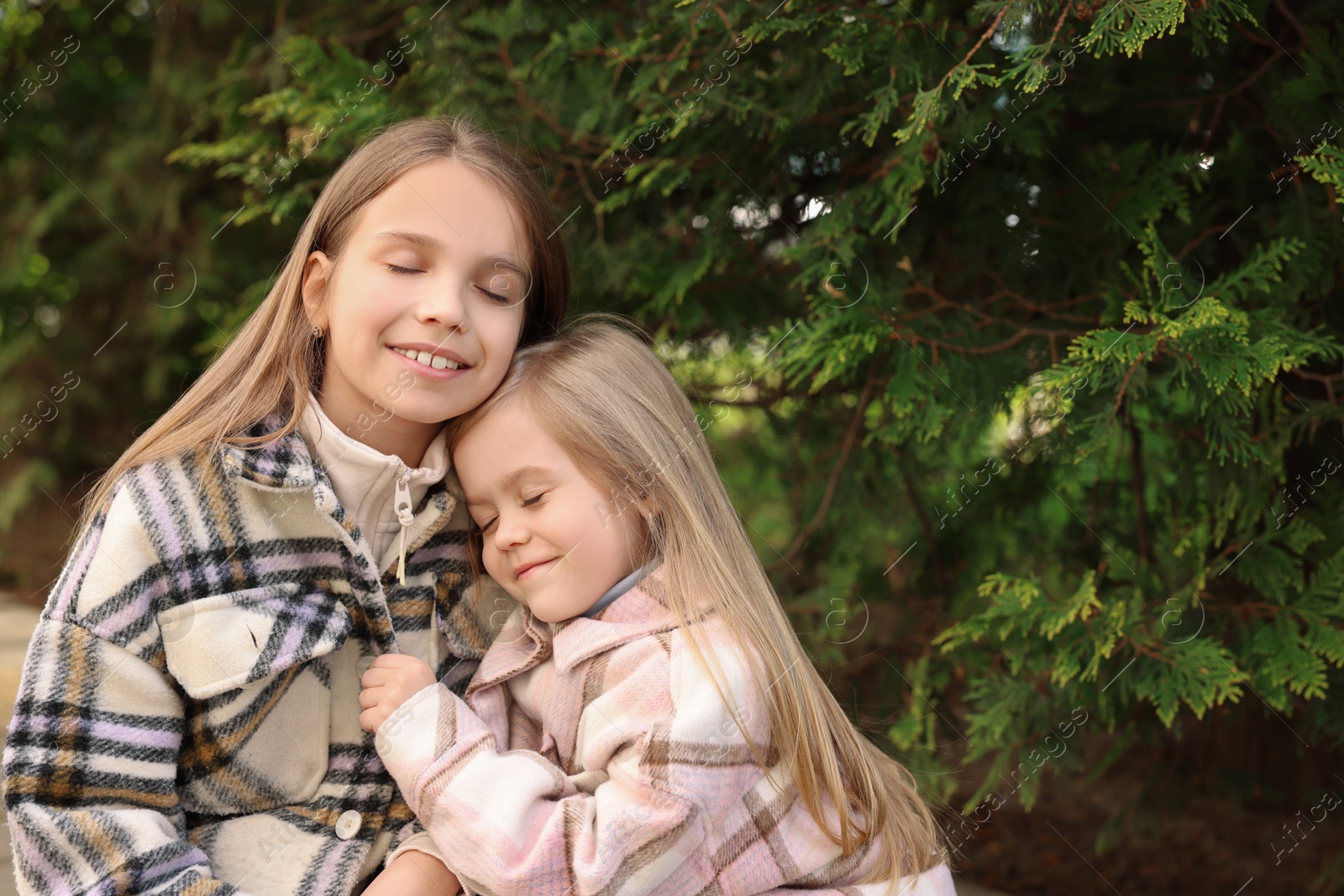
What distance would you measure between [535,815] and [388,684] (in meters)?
0.34

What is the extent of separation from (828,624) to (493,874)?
1491mm

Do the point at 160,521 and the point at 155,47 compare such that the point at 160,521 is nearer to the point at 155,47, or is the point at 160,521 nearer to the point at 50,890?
the point at 50,890

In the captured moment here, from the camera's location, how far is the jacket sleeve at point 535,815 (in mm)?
1646

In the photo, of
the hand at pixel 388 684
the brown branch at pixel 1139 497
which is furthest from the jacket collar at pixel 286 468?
the brown branch at pixel 1139 497

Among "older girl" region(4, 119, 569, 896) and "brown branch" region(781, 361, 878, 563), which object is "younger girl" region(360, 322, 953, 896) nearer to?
"older girl" region(4, 119, 569, 896)

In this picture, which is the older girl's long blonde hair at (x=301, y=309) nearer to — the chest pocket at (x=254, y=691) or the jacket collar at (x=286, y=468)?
the jacket collar at (x=286, y=468)

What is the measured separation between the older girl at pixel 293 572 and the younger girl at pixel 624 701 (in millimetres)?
107

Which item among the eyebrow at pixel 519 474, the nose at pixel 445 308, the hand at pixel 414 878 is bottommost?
the hand at pixel 414 878

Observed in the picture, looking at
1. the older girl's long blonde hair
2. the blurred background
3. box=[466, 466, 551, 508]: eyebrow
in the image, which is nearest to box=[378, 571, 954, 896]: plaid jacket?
box=[466, 466, 551, 508]: eyebrow

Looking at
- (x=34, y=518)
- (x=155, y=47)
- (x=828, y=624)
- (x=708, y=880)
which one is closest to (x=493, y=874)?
(x=708, y=880)

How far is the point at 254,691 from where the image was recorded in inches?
70.3

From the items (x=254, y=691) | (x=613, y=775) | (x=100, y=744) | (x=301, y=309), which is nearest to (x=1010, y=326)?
(x=613, y=775)

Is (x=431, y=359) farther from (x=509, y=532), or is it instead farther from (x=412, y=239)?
(x=509, y=532)

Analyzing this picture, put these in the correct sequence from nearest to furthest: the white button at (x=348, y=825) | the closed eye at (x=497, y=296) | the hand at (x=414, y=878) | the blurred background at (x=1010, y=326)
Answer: the hand at (x=414, y=878) → the white button at (x=348, y=825) → the closed eye at (x=497, y=296) → the blurred background at (x=1010, y=326)
